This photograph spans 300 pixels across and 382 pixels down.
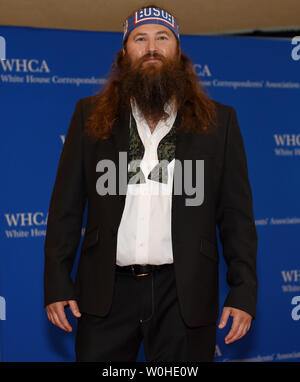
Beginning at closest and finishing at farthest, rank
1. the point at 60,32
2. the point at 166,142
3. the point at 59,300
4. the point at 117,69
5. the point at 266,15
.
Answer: the point at 59,300, the point at 166,142, the point at 117,69, the point at 60,32, the point at 266,15

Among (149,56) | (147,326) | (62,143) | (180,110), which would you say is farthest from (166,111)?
(62,143)

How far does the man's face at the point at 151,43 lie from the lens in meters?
2.01

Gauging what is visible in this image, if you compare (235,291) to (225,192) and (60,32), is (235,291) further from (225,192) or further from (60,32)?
(60,32)

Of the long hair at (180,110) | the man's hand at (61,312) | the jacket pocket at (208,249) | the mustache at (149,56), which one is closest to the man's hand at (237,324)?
the jacket pocket at (208,249)

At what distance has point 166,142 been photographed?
5.93 ft

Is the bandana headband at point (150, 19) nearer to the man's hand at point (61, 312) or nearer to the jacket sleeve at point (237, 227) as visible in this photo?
the jacket sleeve at point (237, 227)

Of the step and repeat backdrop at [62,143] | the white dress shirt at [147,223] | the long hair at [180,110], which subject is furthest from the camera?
the step and repeat backdrop at [62,143]

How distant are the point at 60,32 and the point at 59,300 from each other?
6.64ft

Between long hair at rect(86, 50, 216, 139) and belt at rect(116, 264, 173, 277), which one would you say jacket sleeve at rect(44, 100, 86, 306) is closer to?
long hair at rect(86, 50, 216, 139)

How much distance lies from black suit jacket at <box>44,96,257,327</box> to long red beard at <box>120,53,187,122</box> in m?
0.14

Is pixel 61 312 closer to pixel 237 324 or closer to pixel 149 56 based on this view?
pixel 237 324

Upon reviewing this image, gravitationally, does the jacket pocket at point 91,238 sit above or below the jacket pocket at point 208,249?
above

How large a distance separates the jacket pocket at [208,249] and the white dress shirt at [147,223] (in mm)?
139
